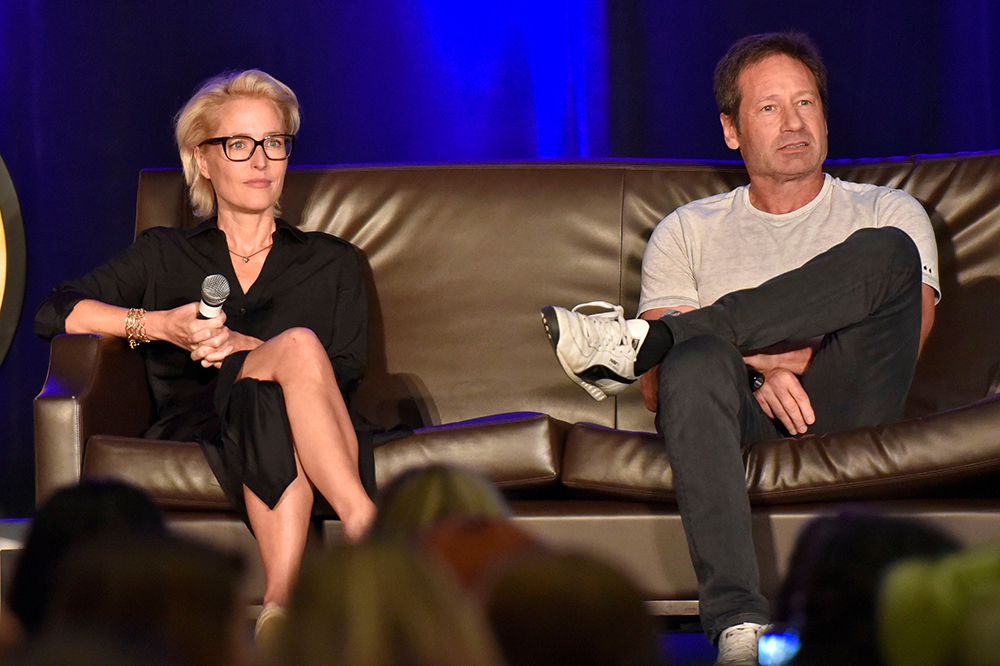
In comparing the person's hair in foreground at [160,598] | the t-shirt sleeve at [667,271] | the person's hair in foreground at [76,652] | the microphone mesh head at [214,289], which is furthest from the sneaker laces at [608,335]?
the person's hair in foreground at [76,652]

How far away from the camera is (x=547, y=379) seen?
270cm

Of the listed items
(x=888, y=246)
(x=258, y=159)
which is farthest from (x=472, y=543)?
(x=258, y=159)

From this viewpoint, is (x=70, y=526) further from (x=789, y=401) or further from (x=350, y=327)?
(x=350, y=327)

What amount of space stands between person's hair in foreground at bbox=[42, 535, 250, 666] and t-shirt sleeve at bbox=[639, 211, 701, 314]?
1917 mm

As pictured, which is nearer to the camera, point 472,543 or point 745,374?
point 472,543

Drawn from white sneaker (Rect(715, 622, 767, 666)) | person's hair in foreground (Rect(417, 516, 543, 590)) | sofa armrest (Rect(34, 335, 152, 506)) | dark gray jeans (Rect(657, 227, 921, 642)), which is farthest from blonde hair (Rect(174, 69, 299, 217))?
person's hair in foreground (Rect(417, 516, 543, 590))

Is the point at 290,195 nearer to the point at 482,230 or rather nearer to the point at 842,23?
the point at 482,230

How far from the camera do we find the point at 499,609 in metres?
0.62

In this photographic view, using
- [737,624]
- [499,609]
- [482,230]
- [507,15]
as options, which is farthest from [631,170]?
[499,609]

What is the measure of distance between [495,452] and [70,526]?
1.32 meters

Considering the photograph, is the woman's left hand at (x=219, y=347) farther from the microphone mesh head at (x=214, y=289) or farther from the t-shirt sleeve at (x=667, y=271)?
the t-shirt sleeve at (x=667, y=271)

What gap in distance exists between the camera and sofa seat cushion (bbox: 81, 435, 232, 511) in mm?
2088

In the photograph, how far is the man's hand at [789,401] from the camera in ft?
6.93

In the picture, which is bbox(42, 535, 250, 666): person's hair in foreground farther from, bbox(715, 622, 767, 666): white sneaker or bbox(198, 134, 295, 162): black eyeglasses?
bbox(198, 134, 295, 162): black eyeglasses
